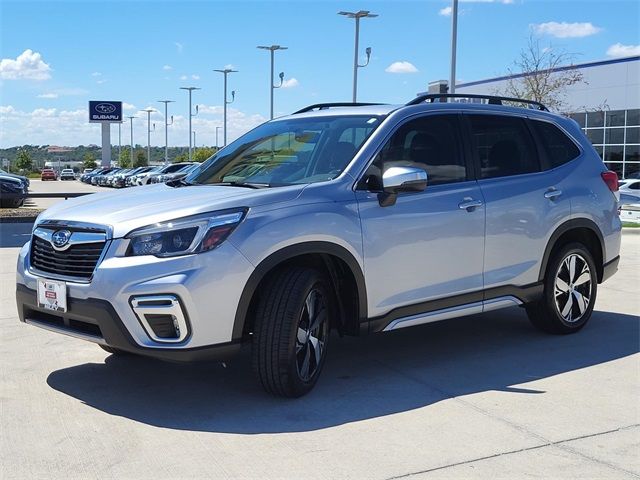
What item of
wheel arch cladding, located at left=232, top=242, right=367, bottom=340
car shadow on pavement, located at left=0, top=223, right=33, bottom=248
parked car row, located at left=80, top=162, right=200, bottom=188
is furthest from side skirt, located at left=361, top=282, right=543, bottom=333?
parked car row, located at left=80, top=162, right=200, bottom=188

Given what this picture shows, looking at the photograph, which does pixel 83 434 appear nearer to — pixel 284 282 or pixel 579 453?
pixel 284 282

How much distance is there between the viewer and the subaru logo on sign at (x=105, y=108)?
2554 inches

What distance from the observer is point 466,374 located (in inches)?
214

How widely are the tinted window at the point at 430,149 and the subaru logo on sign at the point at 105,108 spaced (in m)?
62.9

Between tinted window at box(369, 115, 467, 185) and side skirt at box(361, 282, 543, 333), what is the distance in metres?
0.85

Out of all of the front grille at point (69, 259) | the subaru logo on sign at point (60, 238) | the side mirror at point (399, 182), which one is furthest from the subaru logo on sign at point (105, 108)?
the side mirror at point (399, 182)

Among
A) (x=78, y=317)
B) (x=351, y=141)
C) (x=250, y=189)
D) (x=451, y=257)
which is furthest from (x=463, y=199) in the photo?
(x=78, y=317)

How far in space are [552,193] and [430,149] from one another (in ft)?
4.08

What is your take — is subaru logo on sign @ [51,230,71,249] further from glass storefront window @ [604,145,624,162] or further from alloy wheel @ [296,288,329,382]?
glass storefront window @ [604,145,624,162]

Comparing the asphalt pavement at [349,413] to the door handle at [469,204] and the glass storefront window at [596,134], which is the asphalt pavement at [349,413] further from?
the glass storefront window at [596,134]

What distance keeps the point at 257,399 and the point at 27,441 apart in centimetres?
134

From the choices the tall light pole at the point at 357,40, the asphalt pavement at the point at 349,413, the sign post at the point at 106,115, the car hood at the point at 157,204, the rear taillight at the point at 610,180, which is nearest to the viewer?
the asphalt pavement at the point at 349,413

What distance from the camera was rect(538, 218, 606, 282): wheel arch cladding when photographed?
244 inches

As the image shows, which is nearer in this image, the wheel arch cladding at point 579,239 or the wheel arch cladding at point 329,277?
the wheel arch cladding at point 329,277
